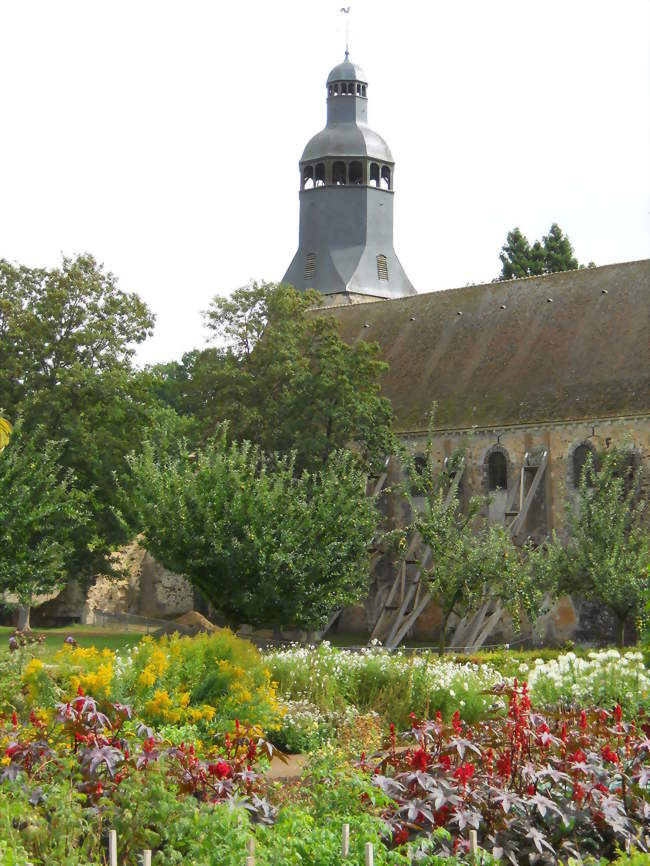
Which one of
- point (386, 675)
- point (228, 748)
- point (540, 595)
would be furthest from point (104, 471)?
point (228, 748)

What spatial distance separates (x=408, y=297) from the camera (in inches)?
1718

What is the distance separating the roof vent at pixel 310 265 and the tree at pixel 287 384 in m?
11.7

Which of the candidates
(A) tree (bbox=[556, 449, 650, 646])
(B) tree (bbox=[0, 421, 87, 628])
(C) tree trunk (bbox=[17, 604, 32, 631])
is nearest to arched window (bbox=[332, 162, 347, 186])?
(B) tree (bbox=[0, 421, 87, 628])

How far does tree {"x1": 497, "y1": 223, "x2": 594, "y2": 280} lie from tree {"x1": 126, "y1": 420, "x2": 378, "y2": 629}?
95.3ft

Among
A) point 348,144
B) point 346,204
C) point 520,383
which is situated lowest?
point 520,383

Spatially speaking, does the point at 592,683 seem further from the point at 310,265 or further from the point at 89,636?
the point at 310,265

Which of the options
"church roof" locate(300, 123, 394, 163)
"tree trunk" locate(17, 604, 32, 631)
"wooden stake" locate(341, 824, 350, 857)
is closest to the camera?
"wooden stake" locate(341, 824, 350, 857)

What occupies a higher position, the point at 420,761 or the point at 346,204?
the point at 346,204

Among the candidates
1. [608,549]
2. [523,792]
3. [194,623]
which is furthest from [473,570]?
[523,792]

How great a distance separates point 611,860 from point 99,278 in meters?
28.7

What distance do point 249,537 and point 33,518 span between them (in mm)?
6871

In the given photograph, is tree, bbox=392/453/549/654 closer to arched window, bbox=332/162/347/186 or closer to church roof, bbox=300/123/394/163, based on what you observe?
arched window, bbox=332/162/347/186

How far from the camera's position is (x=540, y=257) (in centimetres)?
5678

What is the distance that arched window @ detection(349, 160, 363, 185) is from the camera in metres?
47.4
